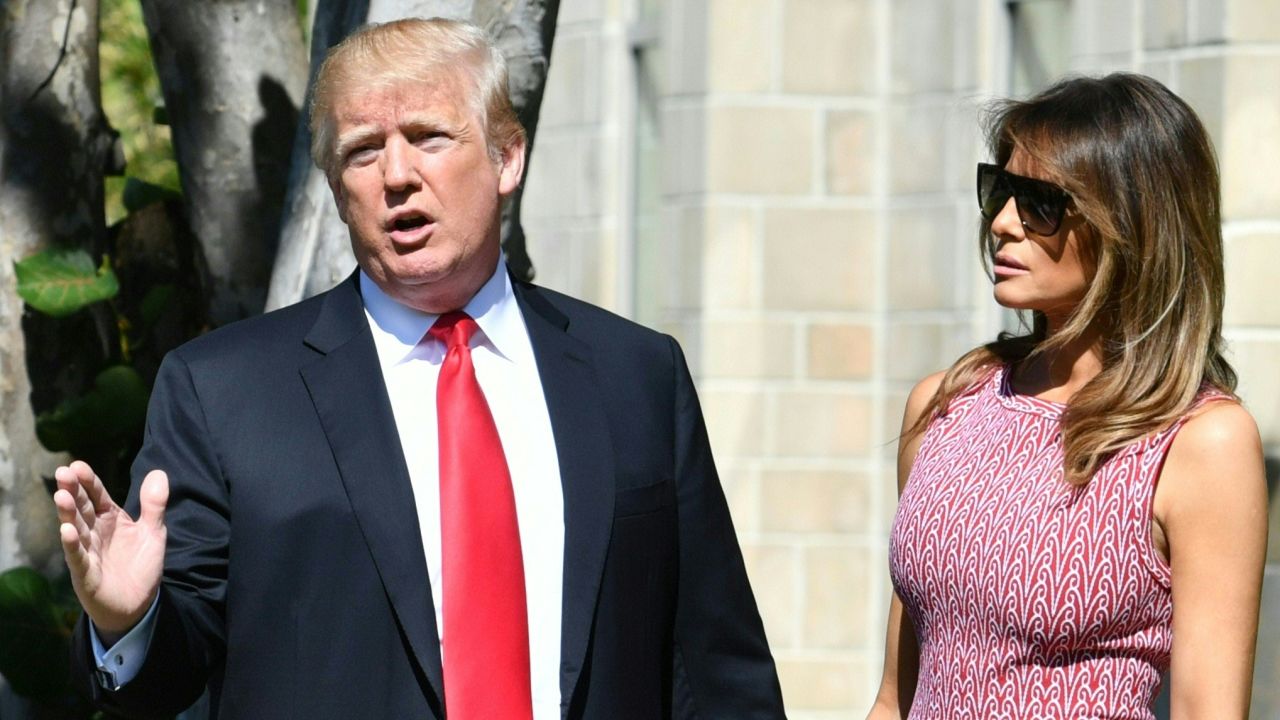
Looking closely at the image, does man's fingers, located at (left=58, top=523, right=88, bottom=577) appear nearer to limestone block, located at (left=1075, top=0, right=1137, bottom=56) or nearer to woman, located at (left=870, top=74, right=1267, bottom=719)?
woman, located at (left=870, top=74, right=1267, bottom=719)

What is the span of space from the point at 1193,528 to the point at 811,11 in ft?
15.1

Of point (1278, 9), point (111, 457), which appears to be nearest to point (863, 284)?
point (1278, 9)

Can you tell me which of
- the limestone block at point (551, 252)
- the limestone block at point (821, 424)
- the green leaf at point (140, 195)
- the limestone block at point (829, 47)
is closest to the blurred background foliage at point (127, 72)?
the limestone block at point (551, 252)

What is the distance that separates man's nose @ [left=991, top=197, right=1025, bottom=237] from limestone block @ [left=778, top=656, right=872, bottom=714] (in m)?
4.28

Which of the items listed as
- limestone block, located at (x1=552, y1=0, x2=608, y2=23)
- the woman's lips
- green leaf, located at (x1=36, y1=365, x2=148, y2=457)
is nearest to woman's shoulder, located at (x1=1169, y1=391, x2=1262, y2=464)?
the woman's lips

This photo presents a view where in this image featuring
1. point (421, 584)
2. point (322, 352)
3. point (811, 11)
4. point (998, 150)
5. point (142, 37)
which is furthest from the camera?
point (142, 37)

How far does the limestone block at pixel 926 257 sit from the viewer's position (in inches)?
276

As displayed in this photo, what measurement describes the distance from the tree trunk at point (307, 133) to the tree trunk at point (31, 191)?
1307 mm

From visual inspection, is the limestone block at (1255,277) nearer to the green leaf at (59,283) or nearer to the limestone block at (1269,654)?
the limestone block at (1269,654)

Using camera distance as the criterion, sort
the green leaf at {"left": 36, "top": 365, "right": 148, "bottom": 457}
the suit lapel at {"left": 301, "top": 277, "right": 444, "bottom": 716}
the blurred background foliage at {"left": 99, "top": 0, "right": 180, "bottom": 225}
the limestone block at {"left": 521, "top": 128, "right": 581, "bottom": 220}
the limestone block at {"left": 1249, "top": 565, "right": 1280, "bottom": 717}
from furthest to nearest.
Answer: the blurred background foliage at {"left": 99, "top": 0, "right": 180, "bottom": 225}
the limestone block at {"left": 521, "top": 128, "right": 581, "bottom": 220}
the green leaf at {"left": 36, "top": 365, "right": 148, "bottom": 457}
the limestone block at {"left": 1249, "top": 565, "right": 1280, "bottom": 717}
the suit lapel at {"left": 301, "top": 277, "right": 444, "bottom": 716}

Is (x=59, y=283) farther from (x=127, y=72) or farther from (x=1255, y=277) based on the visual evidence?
(x=127, y=72)

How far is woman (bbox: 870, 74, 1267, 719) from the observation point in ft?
9.36

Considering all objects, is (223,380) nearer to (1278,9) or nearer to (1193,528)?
(1193,528)

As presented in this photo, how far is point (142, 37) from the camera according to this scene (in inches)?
653
